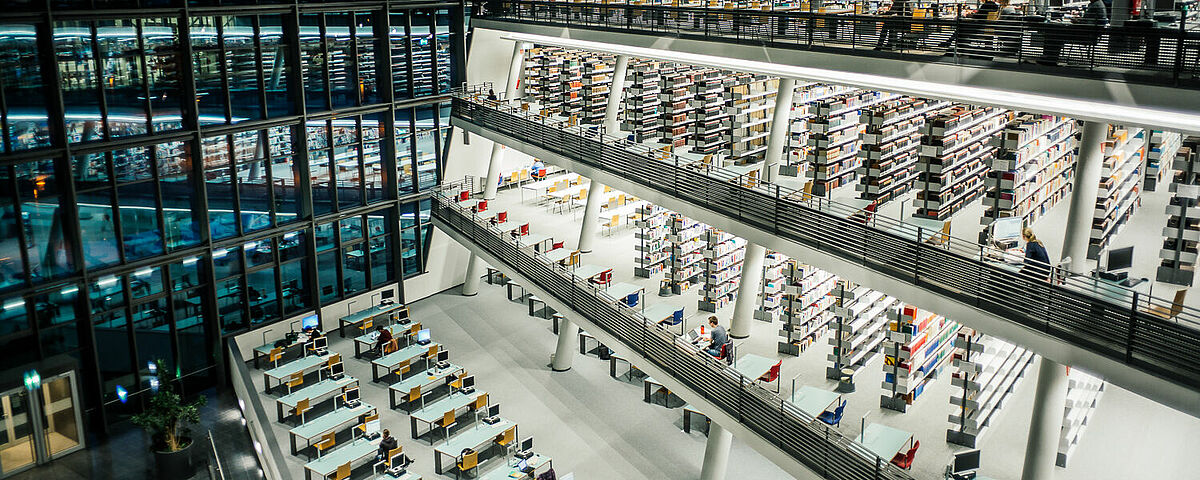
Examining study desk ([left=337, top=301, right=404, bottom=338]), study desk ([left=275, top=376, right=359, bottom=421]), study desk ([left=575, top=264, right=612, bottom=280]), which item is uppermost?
study desk ([left=575, top=264, right=612, bottom=280])

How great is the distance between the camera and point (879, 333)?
36.1ft

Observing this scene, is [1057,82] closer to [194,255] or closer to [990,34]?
[990,34]

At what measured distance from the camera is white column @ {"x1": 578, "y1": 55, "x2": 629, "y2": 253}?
13.7m

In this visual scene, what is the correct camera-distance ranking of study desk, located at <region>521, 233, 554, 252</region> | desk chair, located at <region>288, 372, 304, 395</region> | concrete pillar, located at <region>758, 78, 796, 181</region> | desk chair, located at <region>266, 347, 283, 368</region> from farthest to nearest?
study desk, located at <region>521, 233, 554, 252</region>
desk chair, located at <region>266, 347, 283, 368</region>
desk chair, located at <region>288, 372, 304, 395</region>
concrete pillar, located at <region>758, 78, 796, 181</region>

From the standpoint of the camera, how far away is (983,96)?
23.4 ft

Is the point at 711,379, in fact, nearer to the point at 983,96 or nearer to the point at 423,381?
the point at 983,96

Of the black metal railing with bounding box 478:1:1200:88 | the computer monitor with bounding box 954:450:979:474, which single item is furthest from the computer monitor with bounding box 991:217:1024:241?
the computer monitor with bounding box 954:450:979:474

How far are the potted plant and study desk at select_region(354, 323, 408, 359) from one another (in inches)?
127

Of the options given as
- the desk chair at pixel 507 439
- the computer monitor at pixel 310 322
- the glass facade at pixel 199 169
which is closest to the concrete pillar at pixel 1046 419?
the desk chair at pixel 507 439

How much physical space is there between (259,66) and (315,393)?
533 cm

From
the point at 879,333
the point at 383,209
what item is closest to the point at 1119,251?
the point at 879,333

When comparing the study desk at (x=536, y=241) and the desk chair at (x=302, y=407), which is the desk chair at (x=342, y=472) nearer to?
the desk chair at (x=302, y=407)

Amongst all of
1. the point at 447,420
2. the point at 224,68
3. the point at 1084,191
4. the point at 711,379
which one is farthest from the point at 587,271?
the point at 1084,191

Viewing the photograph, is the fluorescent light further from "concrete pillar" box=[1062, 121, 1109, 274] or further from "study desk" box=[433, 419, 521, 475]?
"study desk" box=[433, 419, 521, 475]
